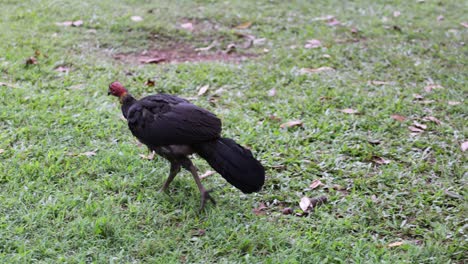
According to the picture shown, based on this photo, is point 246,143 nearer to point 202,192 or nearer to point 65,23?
point 202,192

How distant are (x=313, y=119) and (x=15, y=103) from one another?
2.95 metres

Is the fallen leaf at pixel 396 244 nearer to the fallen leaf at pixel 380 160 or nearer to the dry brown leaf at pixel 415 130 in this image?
the fallen leaf at pixel 380 160

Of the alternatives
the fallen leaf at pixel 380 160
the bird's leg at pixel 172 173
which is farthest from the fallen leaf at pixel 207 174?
the fallen leaf at pixel 380 160

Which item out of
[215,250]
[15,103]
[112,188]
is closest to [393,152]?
[215,250]

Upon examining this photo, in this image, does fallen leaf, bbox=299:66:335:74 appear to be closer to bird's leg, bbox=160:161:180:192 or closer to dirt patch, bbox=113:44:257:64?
dirt patch, bbox=113:44:257:64

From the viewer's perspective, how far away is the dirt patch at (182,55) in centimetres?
706

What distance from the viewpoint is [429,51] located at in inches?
293

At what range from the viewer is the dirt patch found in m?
7.06

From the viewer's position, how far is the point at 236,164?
12.6ft

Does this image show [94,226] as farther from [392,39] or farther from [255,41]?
[392,39]

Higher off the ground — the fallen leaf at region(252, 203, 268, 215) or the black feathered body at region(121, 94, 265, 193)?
the black feathered body at region(121, 94, 265, 193)

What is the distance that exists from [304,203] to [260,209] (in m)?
0.34

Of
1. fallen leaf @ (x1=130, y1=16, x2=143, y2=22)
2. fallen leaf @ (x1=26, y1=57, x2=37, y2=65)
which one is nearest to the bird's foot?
fallen leaf @ (x1=26, y1=57, x2=37, y2=65)

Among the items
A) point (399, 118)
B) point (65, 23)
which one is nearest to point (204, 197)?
point (399, 118)
